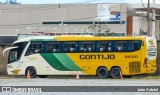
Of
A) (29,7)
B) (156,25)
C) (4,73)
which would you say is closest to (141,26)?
(156,25)

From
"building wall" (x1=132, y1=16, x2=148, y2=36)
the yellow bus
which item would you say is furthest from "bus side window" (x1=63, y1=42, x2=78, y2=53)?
"building wall" (x1=132, y1=16, x2=148, y2=36)

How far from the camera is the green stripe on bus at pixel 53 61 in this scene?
29141 millimetres

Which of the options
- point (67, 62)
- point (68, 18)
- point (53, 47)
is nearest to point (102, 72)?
point (67, 62)

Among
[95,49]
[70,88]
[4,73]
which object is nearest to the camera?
[70,88]

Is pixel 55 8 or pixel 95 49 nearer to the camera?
pixel 95 49

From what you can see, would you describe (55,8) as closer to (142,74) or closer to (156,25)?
(156,25)

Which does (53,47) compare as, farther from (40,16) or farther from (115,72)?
(40,16)

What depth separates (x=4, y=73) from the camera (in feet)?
109

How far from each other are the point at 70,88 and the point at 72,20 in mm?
89822

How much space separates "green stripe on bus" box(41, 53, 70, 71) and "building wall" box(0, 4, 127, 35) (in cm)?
6448

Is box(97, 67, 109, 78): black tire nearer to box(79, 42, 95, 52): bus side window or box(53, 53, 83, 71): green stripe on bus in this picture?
box(53, 53, 83, 71): green stripe on bus

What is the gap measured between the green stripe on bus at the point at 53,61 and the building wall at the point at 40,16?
2539 inches

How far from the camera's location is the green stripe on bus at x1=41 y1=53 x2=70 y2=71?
29.1 meters

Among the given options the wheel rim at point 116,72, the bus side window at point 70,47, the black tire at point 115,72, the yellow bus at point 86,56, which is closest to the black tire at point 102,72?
the yellow bus at point 86,56
